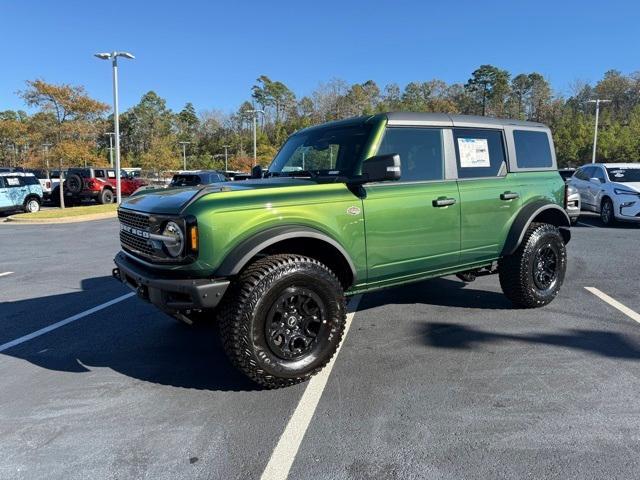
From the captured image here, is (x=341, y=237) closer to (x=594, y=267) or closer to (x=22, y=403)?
(x=22, y=403)

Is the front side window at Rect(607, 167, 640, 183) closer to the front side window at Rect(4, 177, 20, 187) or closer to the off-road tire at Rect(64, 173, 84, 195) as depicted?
the front side window at Rect(4, 177, 20, 187)

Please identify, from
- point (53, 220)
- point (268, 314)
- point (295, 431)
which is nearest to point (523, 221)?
point (268, 314)

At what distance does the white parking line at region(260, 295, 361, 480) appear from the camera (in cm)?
262

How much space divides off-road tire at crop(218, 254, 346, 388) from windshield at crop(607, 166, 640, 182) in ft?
42.4

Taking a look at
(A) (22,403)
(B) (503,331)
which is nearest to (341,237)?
(B) (503,331)

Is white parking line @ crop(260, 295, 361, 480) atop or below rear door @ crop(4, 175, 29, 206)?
below

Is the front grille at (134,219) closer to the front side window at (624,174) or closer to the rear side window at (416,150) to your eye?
the rear side window at (416,150)

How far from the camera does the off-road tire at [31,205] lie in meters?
19.5

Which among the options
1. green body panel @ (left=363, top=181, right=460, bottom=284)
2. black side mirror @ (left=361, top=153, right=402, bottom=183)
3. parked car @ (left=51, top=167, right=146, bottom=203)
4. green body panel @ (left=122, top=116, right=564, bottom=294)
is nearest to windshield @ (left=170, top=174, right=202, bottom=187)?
parked car @ (left=51, top=167, right=146, bottom=203)

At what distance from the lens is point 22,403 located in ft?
11.3

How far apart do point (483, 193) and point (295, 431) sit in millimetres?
2907

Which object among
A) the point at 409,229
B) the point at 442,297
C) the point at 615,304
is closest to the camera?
the point at 409,229

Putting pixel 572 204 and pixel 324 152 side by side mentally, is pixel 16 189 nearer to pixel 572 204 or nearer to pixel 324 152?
pixel 324 152

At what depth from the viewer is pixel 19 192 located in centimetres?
1914
